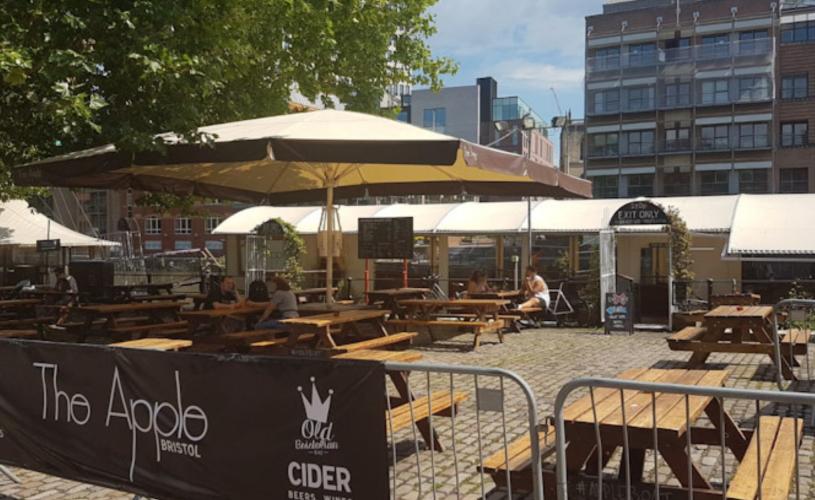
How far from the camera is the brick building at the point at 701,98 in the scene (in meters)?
49.8

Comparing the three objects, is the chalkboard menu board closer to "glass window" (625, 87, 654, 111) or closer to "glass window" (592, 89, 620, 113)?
"glass window" (625, 87, 654, 111)

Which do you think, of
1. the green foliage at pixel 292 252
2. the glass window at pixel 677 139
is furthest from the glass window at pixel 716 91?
the green foliage at pixel 292 252

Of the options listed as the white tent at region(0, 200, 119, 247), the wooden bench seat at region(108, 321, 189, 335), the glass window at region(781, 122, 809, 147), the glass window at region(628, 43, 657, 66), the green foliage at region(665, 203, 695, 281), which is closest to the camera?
the wooden bench seat at region(108, 321, 189, 335)

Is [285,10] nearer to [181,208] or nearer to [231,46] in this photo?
[231,46]

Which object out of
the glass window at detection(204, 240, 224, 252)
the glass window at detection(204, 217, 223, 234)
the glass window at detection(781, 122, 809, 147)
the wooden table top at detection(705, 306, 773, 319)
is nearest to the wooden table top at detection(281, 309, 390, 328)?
the wooden table top at detection(705, 306, 773, 319)

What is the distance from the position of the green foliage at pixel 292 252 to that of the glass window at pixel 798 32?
4064 cm

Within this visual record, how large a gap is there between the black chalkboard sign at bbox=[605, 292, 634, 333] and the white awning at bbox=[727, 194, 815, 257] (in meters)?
5.00

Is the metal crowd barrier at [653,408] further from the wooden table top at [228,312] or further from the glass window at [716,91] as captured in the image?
the glass window at [716,91]

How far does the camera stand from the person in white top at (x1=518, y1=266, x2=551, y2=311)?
15598 mm

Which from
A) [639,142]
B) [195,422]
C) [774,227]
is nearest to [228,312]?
[195,422]

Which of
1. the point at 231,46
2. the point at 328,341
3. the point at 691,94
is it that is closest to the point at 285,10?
the point at 231,46

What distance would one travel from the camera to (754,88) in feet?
164

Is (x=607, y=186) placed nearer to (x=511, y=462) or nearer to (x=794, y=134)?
(x=794, y=134)

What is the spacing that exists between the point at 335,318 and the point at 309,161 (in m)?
2.70
